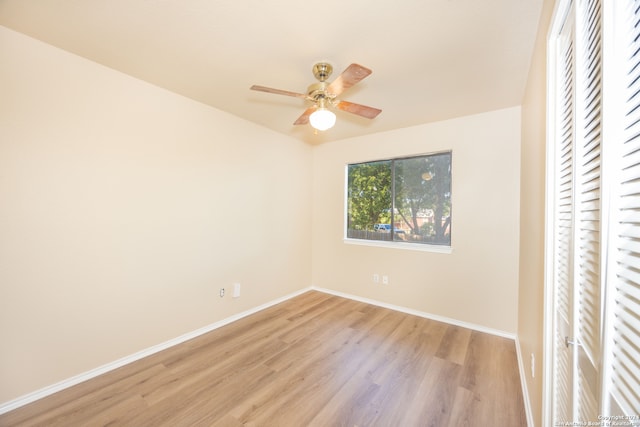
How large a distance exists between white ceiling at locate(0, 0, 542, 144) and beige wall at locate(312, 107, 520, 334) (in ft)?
1.79

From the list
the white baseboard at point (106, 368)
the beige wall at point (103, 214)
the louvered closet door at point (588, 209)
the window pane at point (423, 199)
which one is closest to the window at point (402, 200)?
the window pane at point (423, 199)

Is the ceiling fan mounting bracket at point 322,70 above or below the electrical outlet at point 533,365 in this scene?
above

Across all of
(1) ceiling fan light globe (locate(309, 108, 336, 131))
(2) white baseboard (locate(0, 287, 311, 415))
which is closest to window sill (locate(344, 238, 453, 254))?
(2) white baseboard (locate(0, 287, 311, 415))

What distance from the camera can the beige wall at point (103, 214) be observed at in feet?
5.62

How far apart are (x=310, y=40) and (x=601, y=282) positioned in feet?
6.35

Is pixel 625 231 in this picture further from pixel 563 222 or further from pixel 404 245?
pixel 404 245

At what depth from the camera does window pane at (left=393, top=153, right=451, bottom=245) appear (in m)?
3.16

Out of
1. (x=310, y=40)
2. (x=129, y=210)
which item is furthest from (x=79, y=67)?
(x=310, y=40)

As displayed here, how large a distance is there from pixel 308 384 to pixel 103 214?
2206 millimetres

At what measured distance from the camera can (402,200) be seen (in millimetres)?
3504

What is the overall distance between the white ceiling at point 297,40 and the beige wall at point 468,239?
1.79 ft

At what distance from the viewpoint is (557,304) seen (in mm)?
1187

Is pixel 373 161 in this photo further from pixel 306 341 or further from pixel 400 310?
pixel 306 341

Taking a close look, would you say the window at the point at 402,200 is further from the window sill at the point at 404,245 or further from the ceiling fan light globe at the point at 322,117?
the ceiling fan light globe at the point at 322,117
